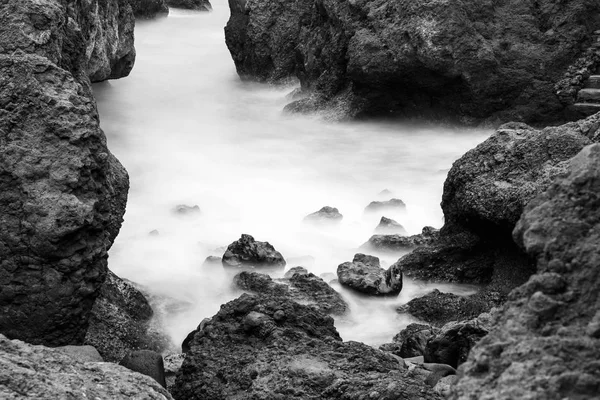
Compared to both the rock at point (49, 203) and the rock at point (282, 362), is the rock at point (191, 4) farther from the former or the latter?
the rock at point (282, 362)

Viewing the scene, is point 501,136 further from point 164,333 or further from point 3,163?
point 3,163

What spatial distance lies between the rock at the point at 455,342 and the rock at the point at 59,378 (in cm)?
231

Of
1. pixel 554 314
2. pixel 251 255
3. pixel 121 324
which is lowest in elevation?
pixel 251 255

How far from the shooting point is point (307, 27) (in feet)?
48.2

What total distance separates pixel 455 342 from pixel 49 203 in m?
2.50

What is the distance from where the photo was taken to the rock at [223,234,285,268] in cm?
820

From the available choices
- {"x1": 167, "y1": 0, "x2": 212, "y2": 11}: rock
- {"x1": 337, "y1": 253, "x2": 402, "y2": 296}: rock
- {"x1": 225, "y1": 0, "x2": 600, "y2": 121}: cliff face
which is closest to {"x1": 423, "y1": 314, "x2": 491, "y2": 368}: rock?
{"x1": 337, "y1": 253, "x2": 402, "y2": 296}: rock

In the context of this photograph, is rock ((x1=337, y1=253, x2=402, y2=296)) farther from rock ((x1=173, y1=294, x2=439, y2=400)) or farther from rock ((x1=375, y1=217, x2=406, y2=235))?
rock ((x1=173, y1=294, x2=439, y2=400))

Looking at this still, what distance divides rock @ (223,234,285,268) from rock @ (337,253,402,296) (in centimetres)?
70

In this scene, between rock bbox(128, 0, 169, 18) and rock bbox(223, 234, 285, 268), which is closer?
rock bbox(223, 234, 285, 268)

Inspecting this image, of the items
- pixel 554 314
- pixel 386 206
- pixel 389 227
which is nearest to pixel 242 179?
pixel 386 206

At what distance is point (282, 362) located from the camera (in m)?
4.57

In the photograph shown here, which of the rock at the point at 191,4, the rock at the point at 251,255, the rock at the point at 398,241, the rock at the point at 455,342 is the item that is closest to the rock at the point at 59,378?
the rock at the point at 455,342

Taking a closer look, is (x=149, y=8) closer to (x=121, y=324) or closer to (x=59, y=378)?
(x=121, y=324)
